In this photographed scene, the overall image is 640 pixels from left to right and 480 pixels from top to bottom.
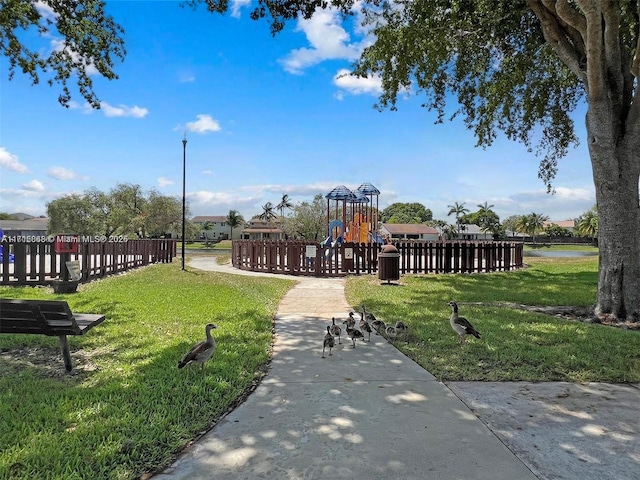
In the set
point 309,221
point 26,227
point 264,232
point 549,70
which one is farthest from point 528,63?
point 26,227

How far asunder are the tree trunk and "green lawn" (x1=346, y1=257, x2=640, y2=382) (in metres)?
1.08

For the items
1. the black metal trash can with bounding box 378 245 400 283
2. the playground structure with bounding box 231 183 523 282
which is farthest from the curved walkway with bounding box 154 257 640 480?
the playground structure with bounding box 231 183 523 282

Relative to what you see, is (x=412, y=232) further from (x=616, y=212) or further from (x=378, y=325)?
(x=378, y=325)

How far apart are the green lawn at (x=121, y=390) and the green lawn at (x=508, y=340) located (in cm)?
230

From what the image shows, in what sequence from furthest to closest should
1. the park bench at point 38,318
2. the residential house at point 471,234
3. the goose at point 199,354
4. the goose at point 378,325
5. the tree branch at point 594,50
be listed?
the residential house at point 471,234
the tree branch at point 594,50
the goose at point 378,325
the park bench at point 38,318
the goose at point 199,354

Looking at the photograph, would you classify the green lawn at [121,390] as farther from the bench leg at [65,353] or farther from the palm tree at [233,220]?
the palm tree at [233,220]

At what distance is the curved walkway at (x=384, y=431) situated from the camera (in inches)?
109

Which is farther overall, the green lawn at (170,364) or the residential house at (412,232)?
the residential house at (412,232)

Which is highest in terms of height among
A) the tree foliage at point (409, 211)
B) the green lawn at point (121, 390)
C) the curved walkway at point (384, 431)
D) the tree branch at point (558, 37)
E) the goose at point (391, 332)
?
the tree foliage at point (409, 211)

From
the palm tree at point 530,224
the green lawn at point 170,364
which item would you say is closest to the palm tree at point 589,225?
the palm tree at point 530,224

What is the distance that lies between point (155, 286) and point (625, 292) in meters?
11.1

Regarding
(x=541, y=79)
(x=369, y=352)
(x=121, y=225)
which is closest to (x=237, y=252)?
(x=541, y=79)

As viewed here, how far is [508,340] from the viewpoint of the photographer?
6074 mm

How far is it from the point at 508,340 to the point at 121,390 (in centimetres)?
505
